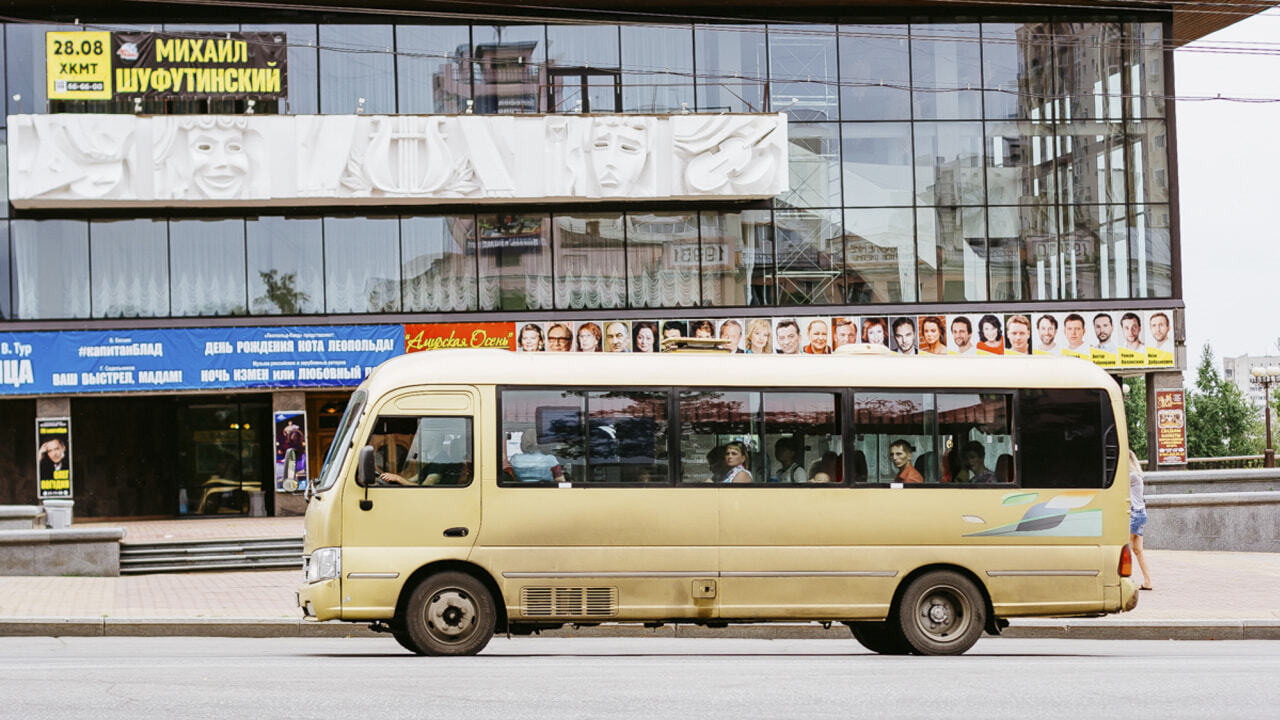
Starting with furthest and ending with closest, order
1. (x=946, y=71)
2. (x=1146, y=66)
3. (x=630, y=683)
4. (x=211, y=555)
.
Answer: (x=1146, y=66)
(x=946, y=71)
(x=211, y=555)
(x=630, y=683)

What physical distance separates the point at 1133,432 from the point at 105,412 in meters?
59.8

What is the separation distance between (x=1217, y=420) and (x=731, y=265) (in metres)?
52.1

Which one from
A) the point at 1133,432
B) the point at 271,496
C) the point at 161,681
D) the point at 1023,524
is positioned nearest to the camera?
the point at 161,681

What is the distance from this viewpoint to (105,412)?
34.2 m

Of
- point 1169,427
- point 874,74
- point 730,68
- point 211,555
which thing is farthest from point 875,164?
point 211,555

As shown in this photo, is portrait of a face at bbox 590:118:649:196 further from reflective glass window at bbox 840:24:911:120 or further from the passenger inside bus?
the passenger inside bus

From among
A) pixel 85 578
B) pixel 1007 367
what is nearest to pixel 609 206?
pixel 85 578

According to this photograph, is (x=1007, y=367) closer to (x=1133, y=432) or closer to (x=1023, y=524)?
(x=1023, y=524)

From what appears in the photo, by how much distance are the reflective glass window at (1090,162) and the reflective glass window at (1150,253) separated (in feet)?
2.26

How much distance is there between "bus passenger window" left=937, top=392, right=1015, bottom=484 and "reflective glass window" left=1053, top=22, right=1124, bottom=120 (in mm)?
23820

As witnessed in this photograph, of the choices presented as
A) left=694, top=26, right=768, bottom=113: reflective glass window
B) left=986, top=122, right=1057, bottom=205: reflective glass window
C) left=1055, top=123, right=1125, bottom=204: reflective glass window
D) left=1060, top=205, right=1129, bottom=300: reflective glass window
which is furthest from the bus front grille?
left=1055, top=123, right=1125, bottom=204: reflective glass window

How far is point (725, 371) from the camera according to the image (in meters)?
12.4

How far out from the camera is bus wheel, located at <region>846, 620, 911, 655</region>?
1242cm

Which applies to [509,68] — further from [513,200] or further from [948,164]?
[948,164]
